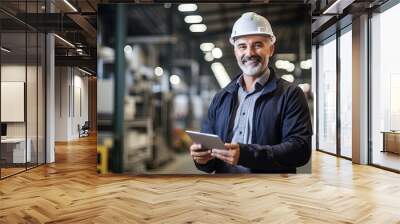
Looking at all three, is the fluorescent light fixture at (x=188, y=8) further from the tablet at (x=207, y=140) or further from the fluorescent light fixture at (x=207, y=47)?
the tablet at (x=207, y=140)

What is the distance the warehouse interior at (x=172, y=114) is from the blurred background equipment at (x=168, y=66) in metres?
0.02

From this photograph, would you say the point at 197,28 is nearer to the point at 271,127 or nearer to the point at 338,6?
the point at 271,127

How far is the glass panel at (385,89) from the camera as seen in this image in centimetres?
722

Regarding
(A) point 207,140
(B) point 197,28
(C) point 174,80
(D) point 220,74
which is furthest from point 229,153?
(B) point 197,28

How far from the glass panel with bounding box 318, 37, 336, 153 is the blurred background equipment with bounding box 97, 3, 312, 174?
4.45 metres

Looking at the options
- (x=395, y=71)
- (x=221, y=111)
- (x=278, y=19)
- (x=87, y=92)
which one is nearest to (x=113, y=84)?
(x=221, y=111)

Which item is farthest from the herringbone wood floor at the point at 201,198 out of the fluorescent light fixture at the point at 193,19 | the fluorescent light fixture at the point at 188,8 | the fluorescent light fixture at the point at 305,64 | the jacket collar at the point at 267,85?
the fluorescent light fixture at the point at 188,8

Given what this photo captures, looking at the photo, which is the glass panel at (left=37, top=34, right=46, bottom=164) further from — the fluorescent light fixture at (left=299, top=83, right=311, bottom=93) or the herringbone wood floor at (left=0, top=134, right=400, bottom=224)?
the fluorescent light fixture at (left=299, top=83, right=311, bottom=93)

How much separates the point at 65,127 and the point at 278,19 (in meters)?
11.2

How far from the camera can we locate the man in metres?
5.46

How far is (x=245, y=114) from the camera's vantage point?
5.48m

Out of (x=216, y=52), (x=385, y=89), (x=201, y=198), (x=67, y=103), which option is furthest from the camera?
(x=67, y=103)

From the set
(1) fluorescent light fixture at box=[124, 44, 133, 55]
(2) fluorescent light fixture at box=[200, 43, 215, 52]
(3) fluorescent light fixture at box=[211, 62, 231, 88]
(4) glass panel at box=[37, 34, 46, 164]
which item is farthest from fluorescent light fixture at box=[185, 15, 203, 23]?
(4) glass panel at box=[37, 34, 46, 164]

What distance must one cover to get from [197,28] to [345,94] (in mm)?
4829
